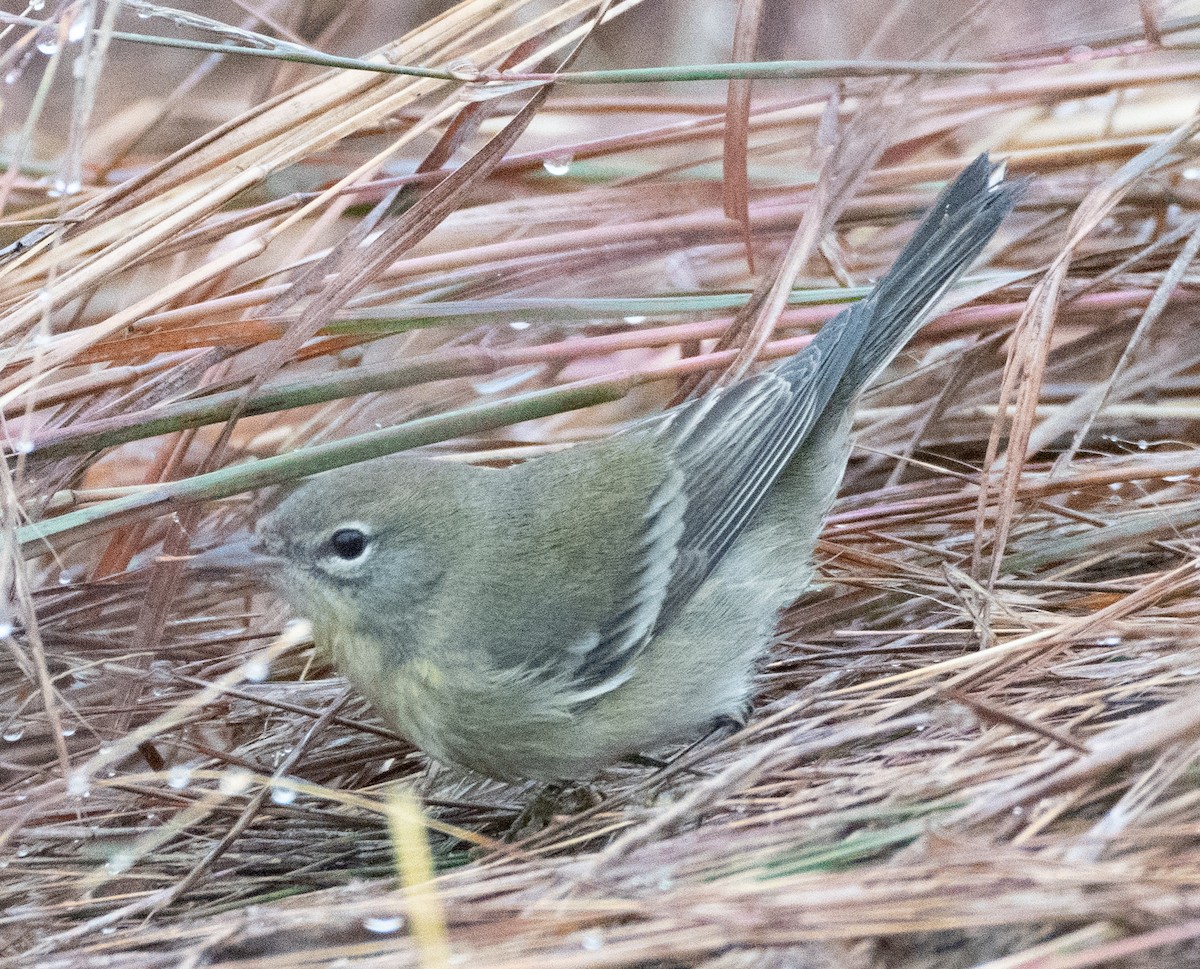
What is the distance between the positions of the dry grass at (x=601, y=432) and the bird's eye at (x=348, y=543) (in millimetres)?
236

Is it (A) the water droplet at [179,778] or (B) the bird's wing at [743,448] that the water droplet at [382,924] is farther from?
(B) the bird's wing at [743,448]

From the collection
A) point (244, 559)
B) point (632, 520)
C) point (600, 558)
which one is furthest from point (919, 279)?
point (244, 559)

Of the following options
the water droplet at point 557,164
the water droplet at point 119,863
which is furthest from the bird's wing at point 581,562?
the water droplet at point 557,164

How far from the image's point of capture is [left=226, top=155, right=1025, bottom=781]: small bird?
2.32m

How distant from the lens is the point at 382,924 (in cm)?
185

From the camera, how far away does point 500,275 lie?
10.4 ft

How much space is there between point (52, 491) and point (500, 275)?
1183mm

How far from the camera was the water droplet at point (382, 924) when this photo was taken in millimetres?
1841

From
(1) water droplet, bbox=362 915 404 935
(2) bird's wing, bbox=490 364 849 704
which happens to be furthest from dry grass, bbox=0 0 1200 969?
(2) bird's wing, bbox=490 364 849 704

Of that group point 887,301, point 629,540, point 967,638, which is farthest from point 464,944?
point 887,301

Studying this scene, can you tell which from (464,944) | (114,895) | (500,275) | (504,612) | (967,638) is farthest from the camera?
(500,275)

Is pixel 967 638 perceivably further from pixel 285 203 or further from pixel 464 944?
pixel 285 203

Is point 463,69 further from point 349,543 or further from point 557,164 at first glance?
point 349,543

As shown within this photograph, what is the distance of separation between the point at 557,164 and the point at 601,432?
78 centimetres
